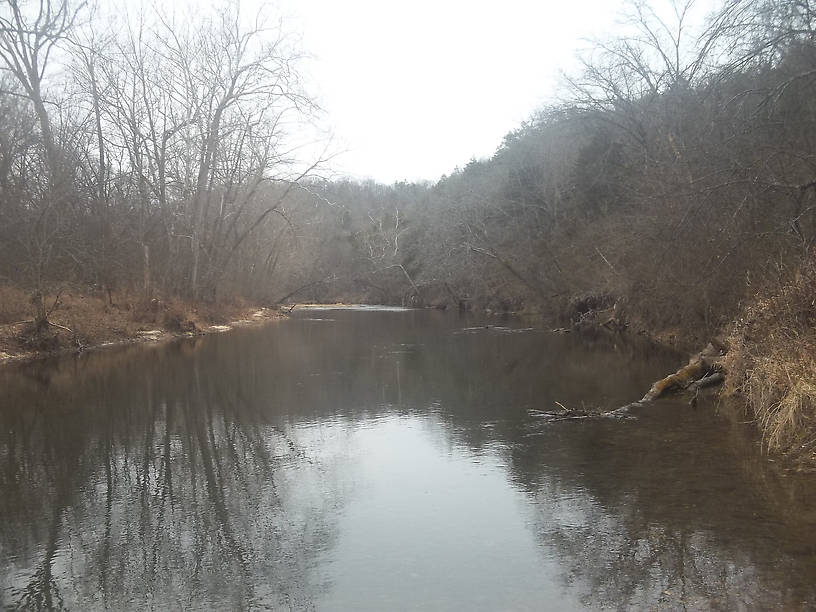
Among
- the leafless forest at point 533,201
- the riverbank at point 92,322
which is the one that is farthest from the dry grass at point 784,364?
the riverbank at point 92,322

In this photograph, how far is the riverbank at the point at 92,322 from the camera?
66.0 ft

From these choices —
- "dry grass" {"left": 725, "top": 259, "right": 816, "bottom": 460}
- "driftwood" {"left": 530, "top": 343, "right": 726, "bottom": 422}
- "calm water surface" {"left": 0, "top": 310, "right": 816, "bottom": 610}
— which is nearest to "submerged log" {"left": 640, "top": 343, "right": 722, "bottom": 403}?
"driftwood" {"left": 530, "top": 343, "right": 726, "bottom": 422}

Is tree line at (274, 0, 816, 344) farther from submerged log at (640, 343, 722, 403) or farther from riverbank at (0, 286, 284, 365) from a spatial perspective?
riverbank at (0, 286, 284, 365)

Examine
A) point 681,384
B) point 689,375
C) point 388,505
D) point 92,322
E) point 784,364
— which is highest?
point 92,322

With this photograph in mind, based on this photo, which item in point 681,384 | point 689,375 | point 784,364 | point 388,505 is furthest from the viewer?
point 689,375

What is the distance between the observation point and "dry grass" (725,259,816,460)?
323 inches

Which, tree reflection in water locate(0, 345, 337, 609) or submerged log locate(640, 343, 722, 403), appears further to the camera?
submerged log locate(640, 343, 722, 403)

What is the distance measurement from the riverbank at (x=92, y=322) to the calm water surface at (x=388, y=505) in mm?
6697

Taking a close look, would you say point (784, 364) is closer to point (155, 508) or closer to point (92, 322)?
point (155, 508)

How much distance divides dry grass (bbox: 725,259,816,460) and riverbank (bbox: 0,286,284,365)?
57.7 ft

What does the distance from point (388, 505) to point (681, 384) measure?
7.88m

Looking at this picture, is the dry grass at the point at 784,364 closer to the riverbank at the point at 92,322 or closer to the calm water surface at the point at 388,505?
the calm water surface at the point at 388,505

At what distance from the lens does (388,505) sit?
7.11m

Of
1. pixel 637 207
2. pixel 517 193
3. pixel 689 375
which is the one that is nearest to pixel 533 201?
pixel 517 193
